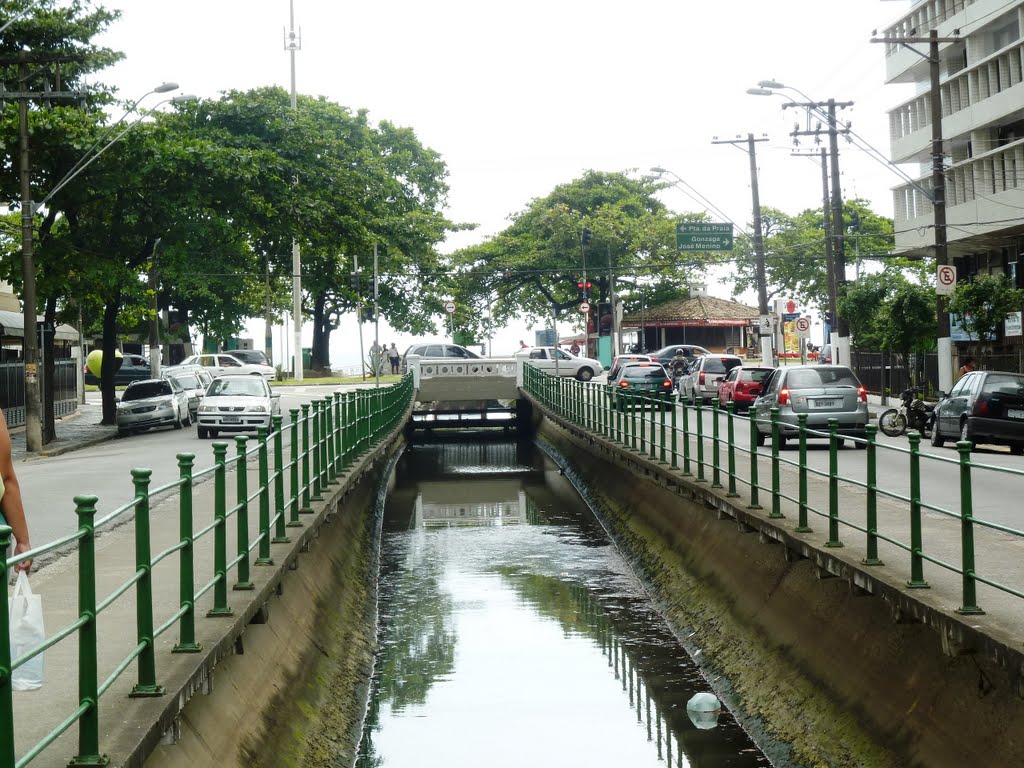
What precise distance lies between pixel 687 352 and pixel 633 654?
5195 cm

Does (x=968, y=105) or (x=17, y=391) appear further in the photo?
(x=968, y=105)

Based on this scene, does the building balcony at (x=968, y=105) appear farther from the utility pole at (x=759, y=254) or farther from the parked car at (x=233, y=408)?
the parked car at (x=233, y=408)

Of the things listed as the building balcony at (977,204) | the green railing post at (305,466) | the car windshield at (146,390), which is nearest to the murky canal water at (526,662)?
the green railing post at (305,466)

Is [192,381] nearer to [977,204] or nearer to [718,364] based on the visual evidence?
[718,364]

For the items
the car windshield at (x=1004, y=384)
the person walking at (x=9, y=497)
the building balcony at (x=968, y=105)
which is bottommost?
the car windshield at (x=1004, y=384)

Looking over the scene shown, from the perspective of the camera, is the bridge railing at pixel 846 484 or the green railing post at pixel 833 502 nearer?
the bridge railing at pixel 846 484

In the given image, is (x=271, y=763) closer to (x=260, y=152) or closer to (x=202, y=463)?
(x=202, y=463)

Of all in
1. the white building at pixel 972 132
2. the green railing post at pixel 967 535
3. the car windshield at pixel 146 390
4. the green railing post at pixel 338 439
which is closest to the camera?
the green railing post at pixel 967 535

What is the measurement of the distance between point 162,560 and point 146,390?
26.2 m

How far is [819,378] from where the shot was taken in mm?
25859

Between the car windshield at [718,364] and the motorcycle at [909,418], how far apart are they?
39.8ft

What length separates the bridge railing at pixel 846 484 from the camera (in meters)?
7.50

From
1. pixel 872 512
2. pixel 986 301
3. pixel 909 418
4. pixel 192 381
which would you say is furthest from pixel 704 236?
pixel 872 512

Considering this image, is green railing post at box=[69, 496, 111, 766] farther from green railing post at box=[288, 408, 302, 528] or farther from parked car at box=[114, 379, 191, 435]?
parked car at box=[114, 379, 191, 435]
